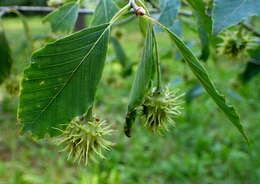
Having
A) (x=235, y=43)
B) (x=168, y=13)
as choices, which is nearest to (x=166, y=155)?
(x=235, y=43)

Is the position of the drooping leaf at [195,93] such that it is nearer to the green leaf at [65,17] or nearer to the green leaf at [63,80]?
the green leaf at [65,17]

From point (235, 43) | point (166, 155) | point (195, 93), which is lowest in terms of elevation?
point (166, 155)

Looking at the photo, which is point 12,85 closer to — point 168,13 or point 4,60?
point 4,60

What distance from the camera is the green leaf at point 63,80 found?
0.67 metres

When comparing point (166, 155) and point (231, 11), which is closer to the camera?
point (231, 11)

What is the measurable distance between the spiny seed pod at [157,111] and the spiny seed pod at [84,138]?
0.10 m

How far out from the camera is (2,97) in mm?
4578

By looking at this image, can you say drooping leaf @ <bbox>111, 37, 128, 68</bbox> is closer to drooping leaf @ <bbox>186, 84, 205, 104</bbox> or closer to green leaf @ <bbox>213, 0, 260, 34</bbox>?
drooping leaf @ <bbox>186, 84, 205, 104</bbox>

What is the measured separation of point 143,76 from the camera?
69 centimetres

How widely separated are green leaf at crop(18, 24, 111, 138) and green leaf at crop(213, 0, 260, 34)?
24 centimetres

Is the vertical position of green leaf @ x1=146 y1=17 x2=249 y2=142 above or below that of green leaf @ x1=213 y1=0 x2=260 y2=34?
below

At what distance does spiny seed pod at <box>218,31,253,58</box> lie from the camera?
3.94ft

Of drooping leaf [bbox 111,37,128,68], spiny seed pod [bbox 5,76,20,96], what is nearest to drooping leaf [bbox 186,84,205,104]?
drooping leaf [bbox 111,37,128,68]

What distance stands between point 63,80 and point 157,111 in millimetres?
265
